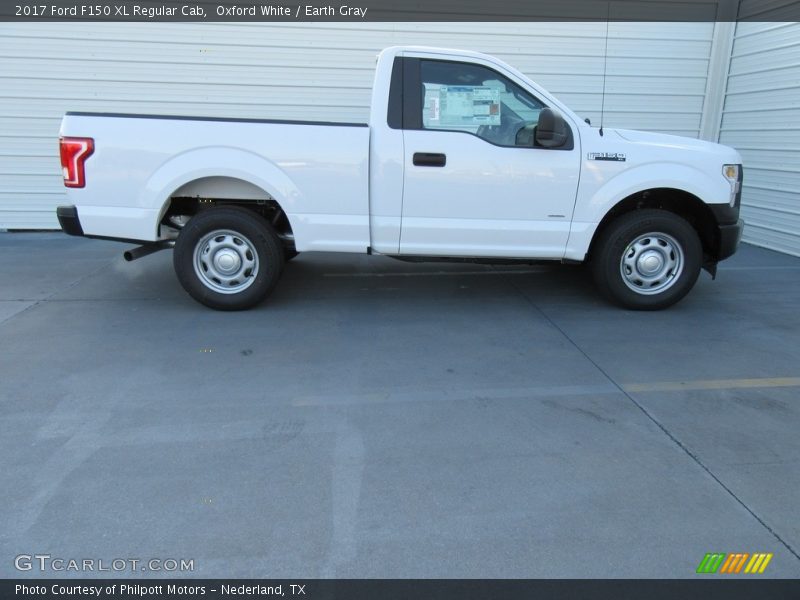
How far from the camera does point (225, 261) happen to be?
16.5 ft

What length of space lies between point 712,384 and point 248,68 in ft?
24.6

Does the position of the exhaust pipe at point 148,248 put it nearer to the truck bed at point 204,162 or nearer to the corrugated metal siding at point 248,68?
the truck bed at point 204,162

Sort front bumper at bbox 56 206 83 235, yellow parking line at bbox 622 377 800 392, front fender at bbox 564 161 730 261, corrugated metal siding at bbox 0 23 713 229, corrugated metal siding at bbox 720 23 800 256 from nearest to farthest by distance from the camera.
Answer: yellow parking line at bbox 622 377 800 392 < front bumper at bbox 56 206 83 235 < front fender at bbox 564 161 730 261 < corrugated metal siding at bbox 720 23 800 256 < corrugated metal siding at bbox 0 23 713 229

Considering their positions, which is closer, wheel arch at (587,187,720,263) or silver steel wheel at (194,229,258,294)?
silver steel wheel at (194,229,258,294)

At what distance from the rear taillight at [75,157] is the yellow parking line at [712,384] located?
444cm

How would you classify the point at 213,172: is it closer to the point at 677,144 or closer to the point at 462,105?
the point at 462,105

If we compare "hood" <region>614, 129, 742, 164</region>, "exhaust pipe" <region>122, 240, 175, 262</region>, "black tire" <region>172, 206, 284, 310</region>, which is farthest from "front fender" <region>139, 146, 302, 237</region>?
"hood" <region>614, 129, 742, 164</region>

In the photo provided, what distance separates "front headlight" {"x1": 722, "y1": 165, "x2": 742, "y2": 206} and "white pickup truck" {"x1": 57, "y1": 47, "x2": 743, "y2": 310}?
18mm

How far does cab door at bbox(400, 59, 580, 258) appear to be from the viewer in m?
4.77

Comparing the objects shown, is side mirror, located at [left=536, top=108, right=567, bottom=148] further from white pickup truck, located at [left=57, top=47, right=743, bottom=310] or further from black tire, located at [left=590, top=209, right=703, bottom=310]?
black tire, located at [left=590, top=209, right=703, bottom=310]

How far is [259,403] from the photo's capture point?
357 cm

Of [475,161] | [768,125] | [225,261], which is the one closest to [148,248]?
[225,261]

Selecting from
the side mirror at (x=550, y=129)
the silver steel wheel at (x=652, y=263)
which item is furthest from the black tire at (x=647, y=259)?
the side mirror at (x=550, y=129)
